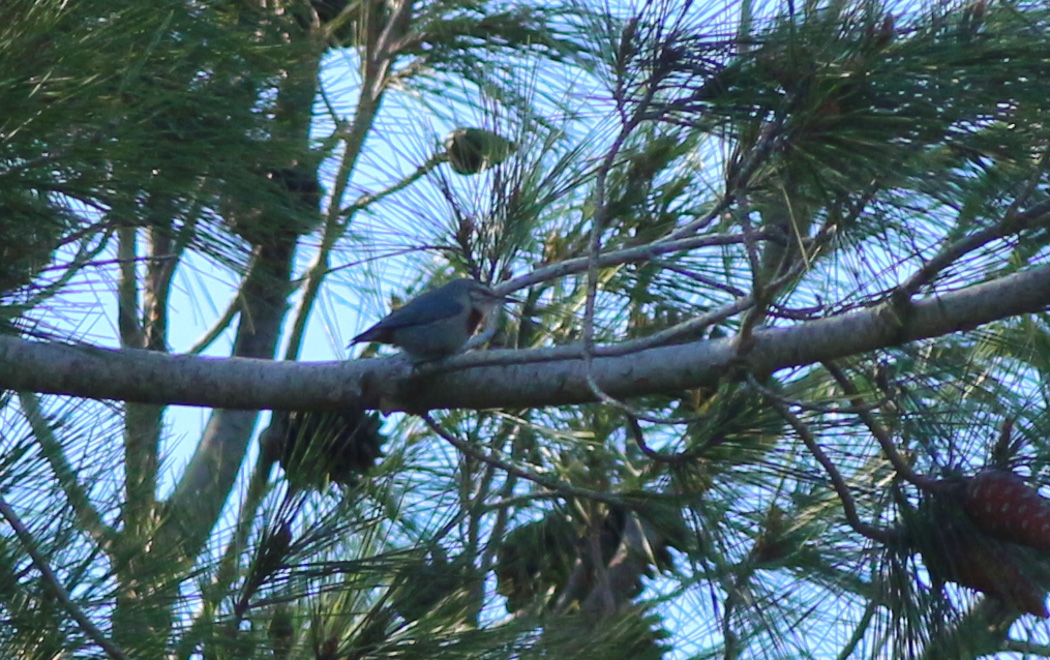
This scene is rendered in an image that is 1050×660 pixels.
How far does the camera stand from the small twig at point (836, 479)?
61.5 inches

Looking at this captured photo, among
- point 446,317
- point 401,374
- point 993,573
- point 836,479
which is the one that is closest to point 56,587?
point 401,374

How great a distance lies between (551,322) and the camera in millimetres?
2363

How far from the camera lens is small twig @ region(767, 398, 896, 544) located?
1.56 m

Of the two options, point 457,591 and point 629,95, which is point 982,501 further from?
point 457,591

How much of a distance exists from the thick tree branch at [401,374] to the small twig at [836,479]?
6 centimetres

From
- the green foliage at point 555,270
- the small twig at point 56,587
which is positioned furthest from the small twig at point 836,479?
the small twig at point 56,587

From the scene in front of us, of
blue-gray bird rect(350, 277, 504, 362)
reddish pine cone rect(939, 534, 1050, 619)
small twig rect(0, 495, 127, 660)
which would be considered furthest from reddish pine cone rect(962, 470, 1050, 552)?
small twig rect(0, 495, 127, 660)

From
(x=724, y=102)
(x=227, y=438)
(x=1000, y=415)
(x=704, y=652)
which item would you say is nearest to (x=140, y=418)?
(x=227, y=438)

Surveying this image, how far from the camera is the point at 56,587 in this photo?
1.54 m

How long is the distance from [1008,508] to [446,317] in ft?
2.56

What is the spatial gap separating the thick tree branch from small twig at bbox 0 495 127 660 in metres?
0.17

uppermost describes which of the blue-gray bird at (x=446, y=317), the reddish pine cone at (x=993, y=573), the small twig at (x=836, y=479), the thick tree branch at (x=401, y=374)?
the blue-gray bird at (x=446, y=317)

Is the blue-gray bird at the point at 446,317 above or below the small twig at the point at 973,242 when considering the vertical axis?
above

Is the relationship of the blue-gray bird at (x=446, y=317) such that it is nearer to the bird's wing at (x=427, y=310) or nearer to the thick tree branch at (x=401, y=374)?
the bird's wing at (x=427, y=310)
